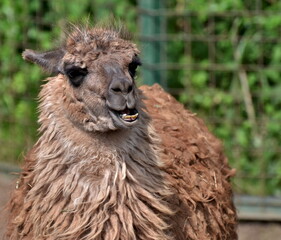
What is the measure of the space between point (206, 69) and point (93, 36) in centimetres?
434

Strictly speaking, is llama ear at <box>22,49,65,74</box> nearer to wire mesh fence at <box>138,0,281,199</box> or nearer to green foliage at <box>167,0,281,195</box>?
wire mesh fence at <box>138,0,281,199</box>

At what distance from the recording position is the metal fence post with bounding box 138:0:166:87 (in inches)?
332

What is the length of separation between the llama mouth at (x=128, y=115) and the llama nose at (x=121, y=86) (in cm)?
9

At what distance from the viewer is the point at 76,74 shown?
14.0 feet

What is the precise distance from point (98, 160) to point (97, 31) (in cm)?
74

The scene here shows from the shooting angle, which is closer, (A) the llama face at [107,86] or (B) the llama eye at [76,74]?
(A) the llama face at [107,86]

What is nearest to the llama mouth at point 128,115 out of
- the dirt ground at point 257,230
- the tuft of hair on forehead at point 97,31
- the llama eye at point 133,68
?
the llama eye at point 133,68

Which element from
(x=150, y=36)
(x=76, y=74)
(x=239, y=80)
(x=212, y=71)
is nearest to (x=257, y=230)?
(x=239, y=80)

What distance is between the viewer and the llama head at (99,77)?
4059 millimetres

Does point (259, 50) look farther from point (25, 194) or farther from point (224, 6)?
point (25, 194)

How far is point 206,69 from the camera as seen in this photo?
856cm

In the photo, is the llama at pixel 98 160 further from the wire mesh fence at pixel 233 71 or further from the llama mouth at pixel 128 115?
the wire mesh fence at pixel 233 71

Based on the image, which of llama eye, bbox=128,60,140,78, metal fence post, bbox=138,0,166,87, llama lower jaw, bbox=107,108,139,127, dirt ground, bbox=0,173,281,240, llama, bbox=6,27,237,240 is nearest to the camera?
llama lower jaw, bbox=107,108,139,127

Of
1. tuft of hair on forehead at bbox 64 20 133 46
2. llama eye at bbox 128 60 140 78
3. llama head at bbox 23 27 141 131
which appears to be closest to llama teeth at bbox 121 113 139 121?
llama head at bbox 23 27 141 131
